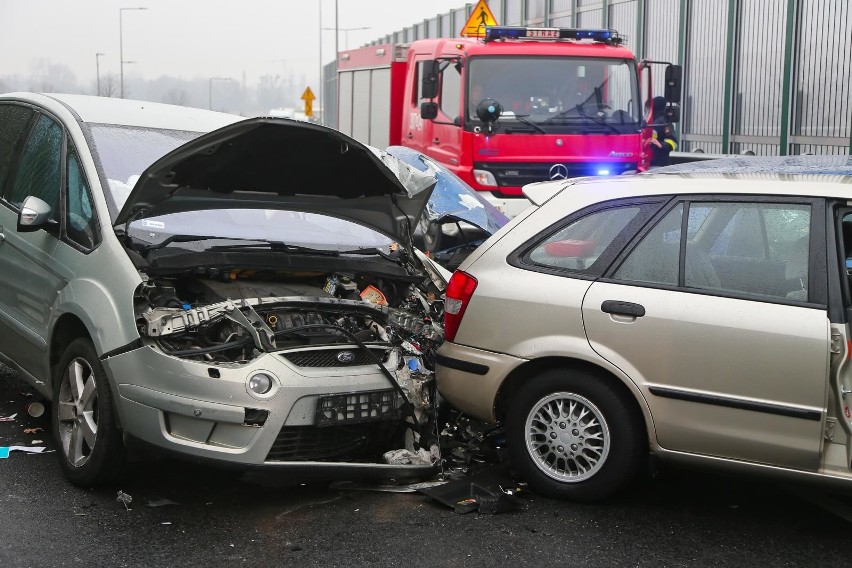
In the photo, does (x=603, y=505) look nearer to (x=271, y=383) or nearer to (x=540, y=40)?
(x=271, y=383)

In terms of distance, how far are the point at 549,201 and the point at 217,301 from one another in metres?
1.66

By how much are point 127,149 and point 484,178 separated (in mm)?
7208

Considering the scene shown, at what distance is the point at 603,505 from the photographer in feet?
17.4

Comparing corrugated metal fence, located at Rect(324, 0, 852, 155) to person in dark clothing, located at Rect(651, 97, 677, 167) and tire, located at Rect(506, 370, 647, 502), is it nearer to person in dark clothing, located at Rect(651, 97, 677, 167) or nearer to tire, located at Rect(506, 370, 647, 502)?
person in dark clothing, located at Rect(651, 97, 677, 167)

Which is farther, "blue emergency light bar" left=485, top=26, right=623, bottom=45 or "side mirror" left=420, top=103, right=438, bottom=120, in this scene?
"side mirror" left=420, top=103, right=438, bottom=120

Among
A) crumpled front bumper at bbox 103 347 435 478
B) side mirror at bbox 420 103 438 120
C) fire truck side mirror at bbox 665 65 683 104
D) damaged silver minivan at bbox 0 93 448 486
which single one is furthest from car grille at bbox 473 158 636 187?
crumpled front bumper at bbox 103 347 435 478

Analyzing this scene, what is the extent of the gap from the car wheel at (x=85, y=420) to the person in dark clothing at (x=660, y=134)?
923 cm

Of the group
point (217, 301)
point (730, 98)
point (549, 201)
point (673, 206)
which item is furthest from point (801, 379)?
point (730, 98)

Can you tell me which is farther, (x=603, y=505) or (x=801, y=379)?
(x=603, y=505)

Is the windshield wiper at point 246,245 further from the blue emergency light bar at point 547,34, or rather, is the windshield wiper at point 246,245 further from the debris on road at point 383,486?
the blue emergency light bar at point 547,34

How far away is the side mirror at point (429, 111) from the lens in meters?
13.4

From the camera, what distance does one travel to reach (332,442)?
17.1 ft

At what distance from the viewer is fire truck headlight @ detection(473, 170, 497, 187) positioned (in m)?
12.9

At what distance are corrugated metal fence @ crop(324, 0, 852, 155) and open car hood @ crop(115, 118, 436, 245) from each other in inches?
388
